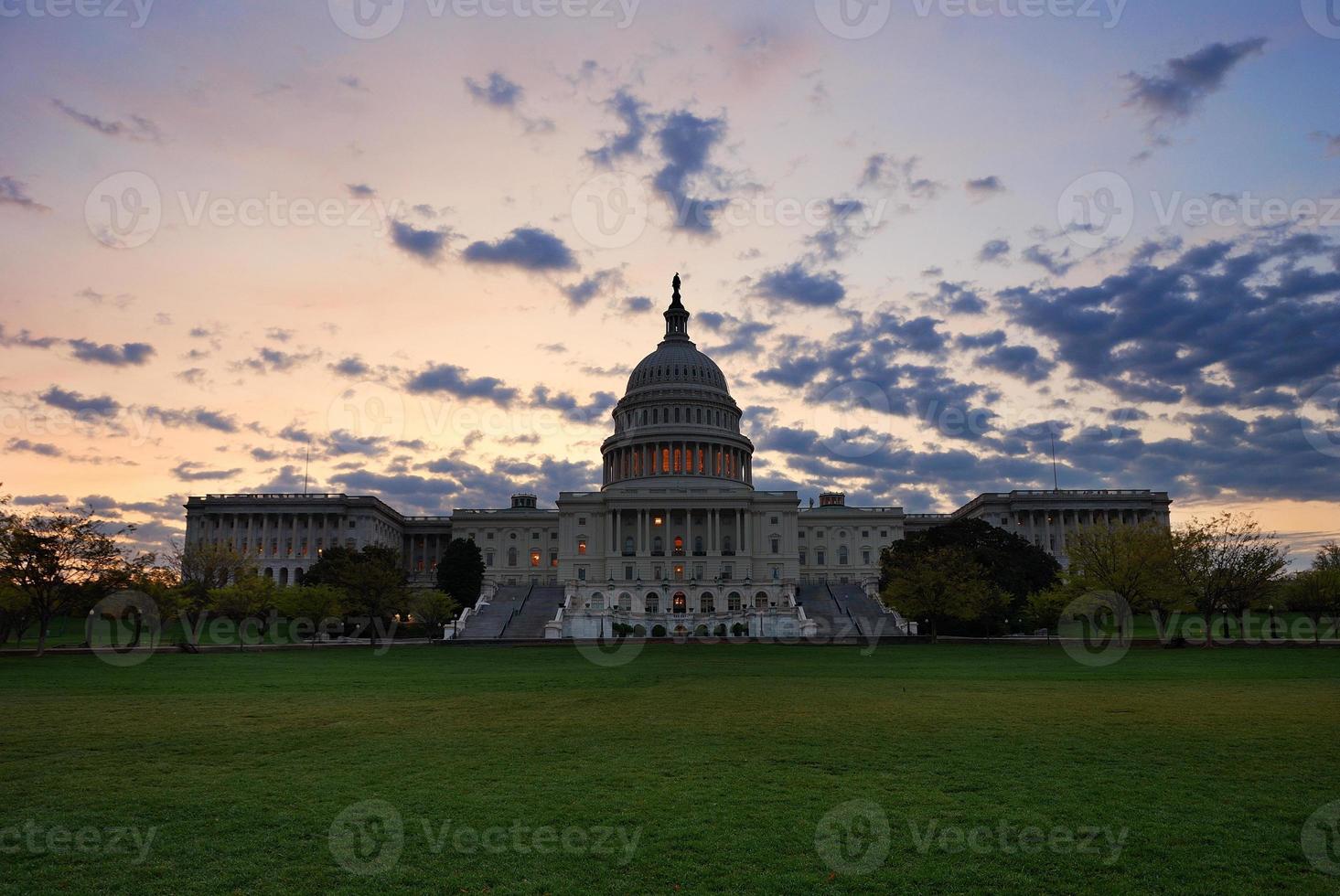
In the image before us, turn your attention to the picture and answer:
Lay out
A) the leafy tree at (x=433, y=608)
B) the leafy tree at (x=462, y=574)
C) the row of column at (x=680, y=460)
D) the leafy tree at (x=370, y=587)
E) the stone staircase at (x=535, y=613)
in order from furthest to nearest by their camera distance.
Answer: the row of column at (x=680, y=460)
the leafy tree at (x=462, y=574)
the stone staircase at (x=535, y=613)
the leafy tree at (x=433, y=608)
the leafy tree at (x=370, y=587)

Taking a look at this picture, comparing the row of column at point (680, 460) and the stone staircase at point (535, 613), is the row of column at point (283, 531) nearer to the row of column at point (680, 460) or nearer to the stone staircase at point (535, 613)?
the row of column at point (680, 460)

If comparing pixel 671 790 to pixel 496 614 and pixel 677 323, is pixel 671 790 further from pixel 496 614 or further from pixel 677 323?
pixel 677 323

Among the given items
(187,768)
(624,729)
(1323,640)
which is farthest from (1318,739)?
(1323,640)

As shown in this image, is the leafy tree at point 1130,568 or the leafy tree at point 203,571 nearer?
the leafy tree at point 1130,568

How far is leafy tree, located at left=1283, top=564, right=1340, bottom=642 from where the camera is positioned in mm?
69688

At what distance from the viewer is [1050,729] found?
20.6 m

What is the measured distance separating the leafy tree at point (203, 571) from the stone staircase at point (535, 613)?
24.2m

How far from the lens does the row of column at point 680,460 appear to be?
140 meters

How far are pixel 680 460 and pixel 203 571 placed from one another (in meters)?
68.6

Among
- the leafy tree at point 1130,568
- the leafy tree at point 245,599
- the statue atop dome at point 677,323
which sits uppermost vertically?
the statue atop dome at point 677,323

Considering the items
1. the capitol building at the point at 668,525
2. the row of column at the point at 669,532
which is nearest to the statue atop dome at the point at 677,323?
the capitol building at the point at 668,525

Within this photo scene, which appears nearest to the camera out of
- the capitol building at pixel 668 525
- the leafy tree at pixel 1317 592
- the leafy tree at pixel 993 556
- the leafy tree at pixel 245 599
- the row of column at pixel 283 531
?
the leafy tree at pixel 245 599

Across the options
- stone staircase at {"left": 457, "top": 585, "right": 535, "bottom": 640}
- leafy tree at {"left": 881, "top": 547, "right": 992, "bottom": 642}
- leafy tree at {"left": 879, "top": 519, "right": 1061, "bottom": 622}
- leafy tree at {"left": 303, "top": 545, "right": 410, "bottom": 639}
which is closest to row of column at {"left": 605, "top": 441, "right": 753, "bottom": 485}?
stone staircase at {"left": 457, "top": 585, "right": 535, "bottom": 640}

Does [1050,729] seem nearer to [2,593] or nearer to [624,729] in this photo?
[624,729]
